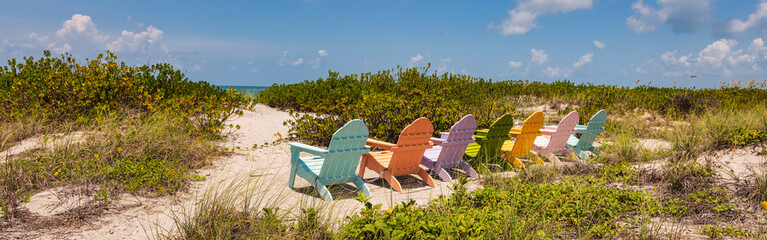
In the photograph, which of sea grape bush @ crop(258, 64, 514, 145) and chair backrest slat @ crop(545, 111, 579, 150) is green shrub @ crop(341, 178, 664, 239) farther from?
sea grape bush @ crop(258, 64, 514, 145)

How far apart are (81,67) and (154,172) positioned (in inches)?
209

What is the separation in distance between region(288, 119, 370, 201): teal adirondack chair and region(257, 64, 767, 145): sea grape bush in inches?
106

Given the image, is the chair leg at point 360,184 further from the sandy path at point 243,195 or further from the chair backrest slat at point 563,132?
the chair backrest slat at point 563,132

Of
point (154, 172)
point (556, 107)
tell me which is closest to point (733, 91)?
point (556, 107)

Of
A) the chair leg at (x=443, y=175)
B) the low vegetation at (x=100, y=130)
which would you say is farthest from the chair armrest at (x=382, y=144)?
the low vegetation at (x=100, y=130)

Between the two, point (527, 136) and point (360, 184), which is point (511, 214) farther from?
point (527, 136)

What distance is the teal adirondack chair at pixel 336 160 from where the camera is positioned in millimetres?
4863

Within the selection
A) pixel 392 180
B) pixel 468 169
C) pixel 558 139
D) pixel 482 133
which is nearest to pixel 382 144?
pixel 392 180

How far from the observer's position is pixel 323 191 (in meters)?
4.92

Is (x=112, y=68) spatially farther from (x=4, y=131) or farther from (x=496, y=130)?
(x=496, y=130)

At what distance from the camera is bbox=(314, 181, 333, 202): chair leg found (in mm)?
4848

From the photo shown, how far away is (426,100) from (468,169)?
7.86ft

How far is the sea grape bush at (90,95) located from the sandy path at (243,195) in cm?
73

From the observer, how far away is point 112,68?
29.5 ft
